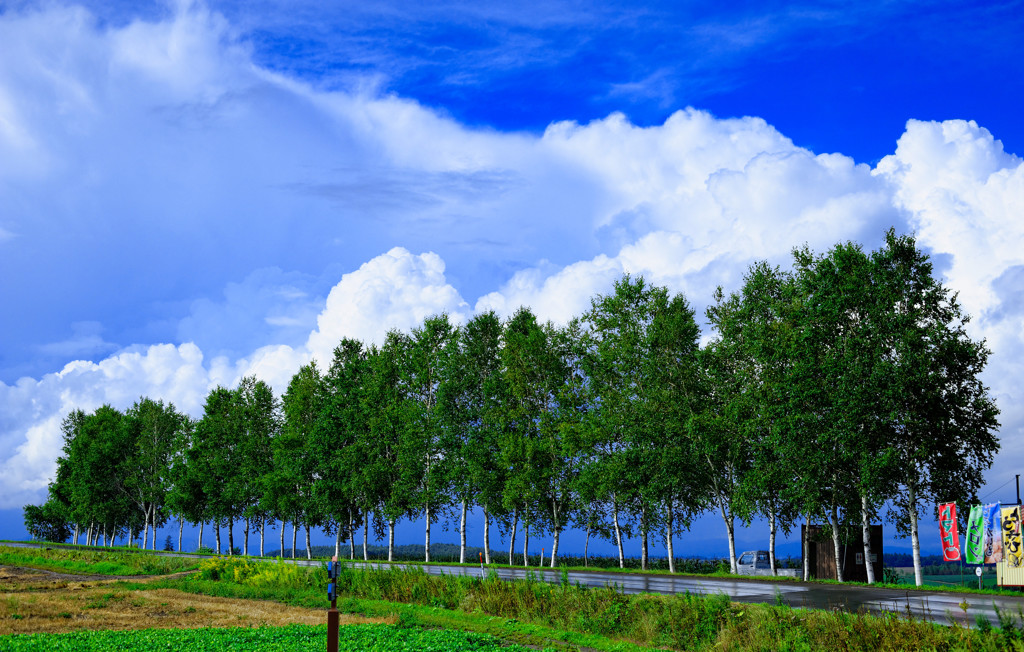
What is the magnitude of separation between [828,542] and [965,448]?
897 cm

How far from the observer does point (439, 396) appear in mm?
59750

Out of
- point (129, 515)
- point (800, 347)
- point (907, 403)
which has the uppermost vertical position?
point (800, 347)

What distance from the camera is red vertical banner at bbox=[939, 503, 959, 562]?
1396 inches

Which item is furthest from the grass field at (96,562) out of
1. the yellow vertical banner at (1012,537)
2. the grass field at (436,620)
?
the yellow vertical banner at (1012,537)

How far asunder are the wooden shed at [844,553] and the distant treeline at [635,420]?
1012 millimetres

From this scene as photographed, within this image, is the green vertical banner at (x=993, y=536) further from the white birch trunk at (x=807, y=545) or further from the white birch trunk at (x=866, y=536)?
the white birch trunk at (x=807, y=545)

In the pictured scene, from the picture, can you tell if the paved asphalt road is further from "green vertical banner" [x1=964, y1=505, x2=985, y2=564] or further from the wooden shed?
the wooden shed

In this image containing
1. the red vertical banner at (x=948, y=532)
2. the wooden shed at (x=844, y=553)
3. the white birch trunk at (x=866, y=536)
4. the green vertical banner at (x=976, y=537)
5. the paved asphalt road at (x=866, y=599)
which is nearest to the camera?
the paved asphalt road at (x=866, y=599)

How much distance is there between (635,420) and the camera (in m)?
47.2

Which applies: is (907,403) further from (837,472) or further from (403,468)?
(403,468)

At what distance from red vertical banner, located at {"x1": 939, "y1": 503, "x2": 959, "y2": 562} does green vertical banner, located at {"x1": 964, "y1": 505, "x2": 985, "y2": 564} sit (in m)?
0.58

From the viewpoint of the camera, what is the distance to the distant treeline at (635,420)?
1478 inches

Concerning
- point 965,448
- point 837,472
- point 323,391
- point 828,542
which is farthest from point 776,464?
point 323,391

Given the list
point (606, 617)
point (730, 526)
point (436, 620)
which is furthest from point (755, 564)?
point (436, 620)
